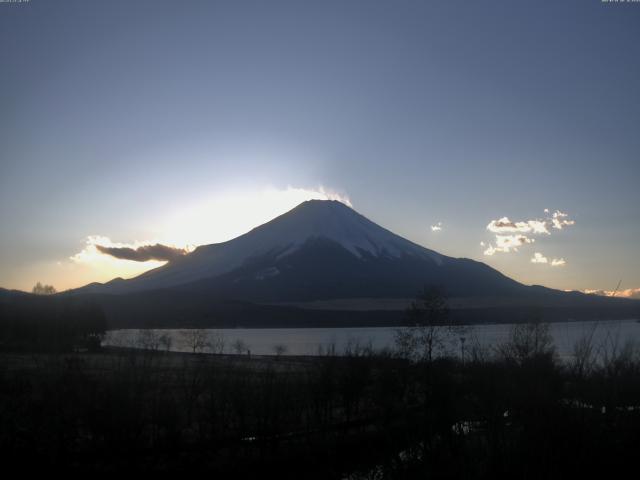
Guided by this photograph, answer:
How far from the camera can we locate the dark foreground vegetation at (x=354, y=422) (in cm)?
866

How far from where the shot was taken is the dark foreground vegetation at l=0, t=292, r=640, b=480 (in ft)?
28.4

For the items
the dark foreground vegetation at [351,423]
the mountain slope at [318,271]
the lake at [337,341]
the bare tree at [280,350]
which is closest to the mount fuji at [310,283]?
the mountain slope at [318,271]

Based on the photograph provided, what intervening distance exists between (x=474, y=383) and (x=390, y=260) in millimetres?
168867

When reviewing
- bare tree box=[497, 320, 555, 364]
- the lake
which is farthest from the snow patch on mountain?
bare tree box=[497, 320, 555, 364]

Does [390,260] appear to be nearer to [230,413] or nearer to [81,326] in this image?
[81,326]

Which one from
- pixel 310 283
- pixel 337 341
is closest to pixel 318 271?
pixel 310 283

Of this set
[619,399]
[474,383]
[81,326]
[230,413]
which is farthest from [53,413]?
[81,326]

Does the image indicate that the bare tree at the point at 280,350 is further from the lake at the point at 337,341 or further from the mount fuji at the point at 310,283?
the mount fuji at the point at 310,283

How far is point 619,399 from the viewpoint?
1134 cm

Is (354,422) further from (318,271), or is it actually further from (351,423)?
(318,271)

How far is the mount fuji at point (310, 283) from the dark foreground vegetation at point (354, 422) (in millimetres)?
84761

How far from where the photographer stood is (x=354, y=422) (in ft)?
62.1

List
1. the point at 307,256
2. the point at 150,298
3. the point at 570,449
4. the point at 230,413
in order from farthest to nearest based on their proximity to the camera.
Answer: the point at 307,256, the point at 150,298, the point at 230,413, the point at 570,449

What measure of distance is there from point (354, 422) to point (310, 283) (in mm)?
141005
